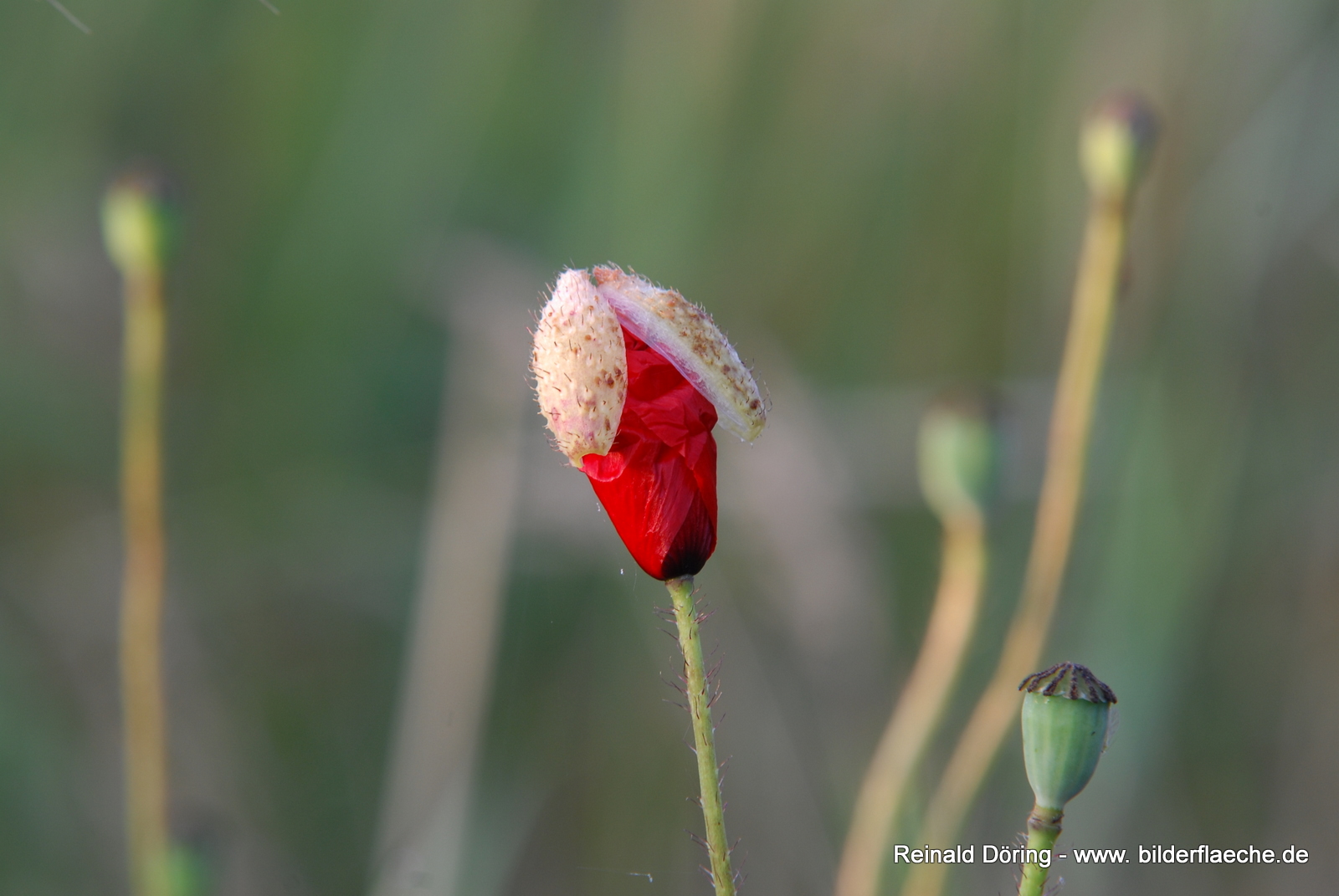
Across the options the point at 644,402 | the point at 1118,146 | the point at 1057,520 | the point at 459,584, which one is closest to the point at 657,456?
the point at 644,402

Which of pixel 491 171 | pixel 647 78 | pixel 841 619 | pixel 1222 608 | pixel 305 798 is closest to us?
pixel 841 619

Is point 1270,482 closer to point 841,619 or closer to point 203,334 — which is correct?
point 841,619

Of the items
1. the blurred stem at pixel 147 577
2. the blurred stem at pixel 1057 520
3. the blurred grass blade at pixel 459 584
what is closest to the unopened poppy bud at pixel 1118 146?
the blurred stem at pixel 1057 520

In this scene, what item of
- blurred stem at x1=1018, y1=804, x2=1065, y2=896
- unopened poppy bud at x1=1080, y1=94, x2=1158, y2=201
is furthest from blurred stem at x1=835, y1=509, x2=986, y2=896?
blurred stem at x1=1018, y1=804, x2=1065, y2=896

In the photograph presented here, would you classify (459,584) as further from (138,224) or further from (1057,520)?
(1057,520)

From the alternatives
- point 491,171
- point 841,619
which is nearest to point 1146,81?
point 841,619

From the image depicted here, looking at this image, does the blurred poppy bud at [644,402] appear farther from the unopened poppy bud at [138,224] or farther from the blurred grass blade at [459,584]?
the blurred grass blade at [459,584]

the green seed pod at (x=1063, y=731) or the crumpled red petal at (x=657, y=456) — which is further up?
the crumpled red petal at (x=657, y=456)

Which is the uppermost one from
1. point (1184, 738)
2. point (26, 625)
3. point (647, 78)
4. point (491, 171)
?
point (647, 78)
